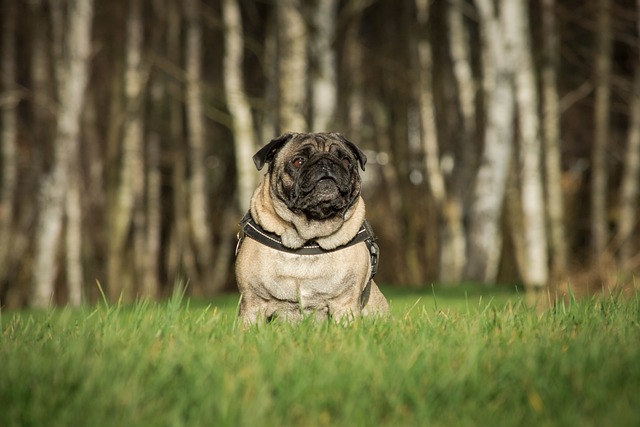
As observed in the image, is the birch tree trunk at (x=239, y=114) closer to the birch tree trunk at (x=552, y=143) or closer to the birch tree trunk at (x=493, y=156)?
the birch tree trunk at (x=493, y=156)

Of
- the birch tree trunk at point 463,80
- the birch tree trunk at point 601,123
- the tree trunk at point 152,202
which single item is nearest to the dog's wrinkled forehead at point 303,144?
the birch tree trunk at point 601,123

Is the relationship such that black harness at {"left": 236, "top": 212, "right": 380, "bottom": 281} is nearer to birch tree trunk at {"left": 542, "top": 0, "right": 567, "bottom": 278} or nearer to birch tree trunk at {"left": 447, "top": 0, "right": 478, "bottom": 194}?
birch tree trunk at {"left": 542, "top": 0, "right": 567, "bottom": 278}

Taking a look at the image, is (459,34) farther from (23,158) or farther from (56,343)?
(56,343)

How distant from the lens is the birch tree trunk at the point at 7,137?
1717cm

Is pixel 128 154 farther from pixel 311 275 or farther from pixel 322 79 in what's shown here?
pixel 311 275

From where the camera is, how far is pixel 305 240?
5715 millimetres

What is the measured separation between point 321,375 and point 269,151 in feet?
7.51

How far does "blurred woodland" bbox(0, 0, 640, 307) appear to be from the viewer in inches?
587

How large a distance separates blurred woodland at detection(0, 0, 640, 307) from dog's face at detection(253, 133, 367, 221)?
663 cm

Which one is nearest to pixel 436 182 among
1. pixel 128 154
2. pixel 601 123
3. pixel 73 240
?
pixel 601 123

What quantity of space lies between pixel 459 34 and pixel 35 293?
10825 mm

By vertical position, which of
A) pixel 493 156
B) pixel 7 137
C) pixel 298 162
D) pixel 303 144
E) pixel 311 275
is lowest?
pixel 311 275

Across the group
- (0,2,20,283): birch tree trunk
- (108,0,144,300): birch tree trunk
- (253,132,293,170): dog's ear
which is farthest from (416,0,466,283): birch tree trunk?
(253,132,293,170): dog's ear

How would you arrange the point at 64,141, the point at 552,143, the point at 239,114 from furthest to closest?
the point at 552,143, the point at 239,114, the point at 64,141
